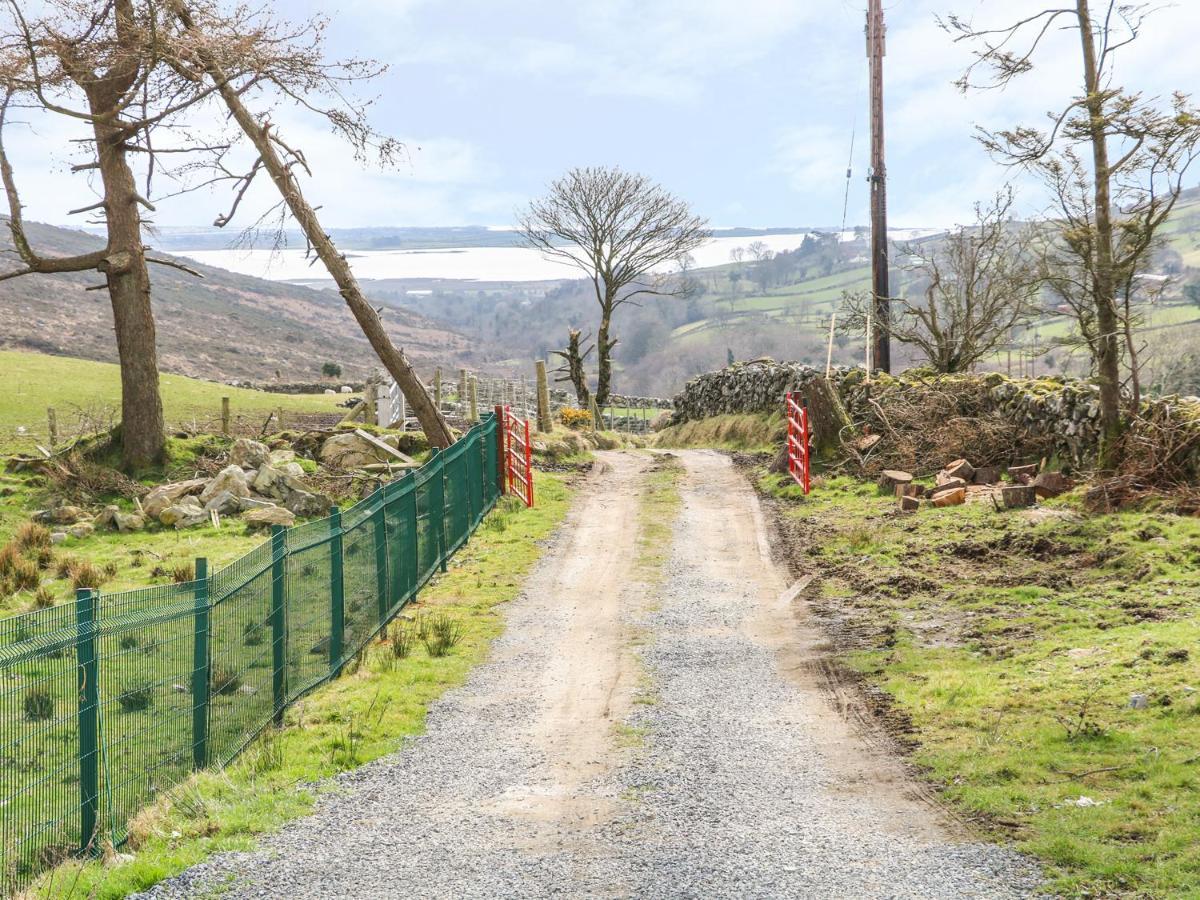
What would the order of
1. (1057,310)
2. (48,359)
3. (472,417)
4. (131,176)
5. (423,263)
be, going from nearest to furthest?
(1057,310) → (131,176) → (472,417) → (48,359) → (423,263)

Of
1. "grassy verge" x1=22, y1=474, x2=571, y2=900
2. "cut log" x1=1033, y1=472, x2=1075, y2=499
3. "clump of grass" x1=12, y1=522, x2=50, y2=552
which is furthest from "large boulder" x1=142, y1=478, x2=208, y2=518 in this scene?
"cut log" x1=1033, y1=472, x2=1075, y2=499

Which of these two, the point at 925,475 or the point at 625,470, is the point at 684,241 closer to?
the point at 625,470

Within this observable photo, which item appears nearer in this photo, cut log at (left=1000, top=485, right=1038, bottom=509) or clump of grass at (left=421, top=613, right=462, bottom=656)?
clump of grass at (left=421, top=613, right=462, bottom=656)

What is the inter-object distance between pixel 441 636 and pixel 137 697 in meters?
4.65

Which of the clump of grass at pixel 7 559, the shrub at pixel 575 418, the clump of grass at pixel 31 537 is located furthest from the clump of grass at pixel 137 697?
the shrub at pixel 575 418

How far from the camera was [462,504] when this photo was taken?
56.4 ft

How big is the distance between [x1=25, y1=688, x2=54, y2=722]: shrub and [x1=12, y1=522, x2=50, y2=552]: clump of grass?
35.3ft

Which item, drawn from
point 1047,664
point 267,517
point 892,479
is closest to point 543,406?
point 267,517

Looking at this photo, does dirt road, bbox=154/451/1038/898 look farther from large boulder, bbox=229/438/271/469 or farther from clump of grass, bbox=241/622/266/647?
large boulder, bbox=229/438/271/469

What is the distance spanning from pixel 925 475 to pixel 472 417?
17534 mm

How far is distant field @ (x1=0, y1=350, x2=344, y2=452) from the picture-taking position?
122 feet

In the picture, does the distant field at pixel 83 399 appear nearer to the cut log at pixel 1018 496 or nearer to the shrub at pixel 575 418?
the shrub at pixel 575 418

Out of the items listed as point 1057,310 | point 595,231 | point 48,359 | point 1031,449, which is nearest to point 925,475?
point 1031,449

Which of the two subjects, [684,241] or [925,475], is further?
[684,241]
